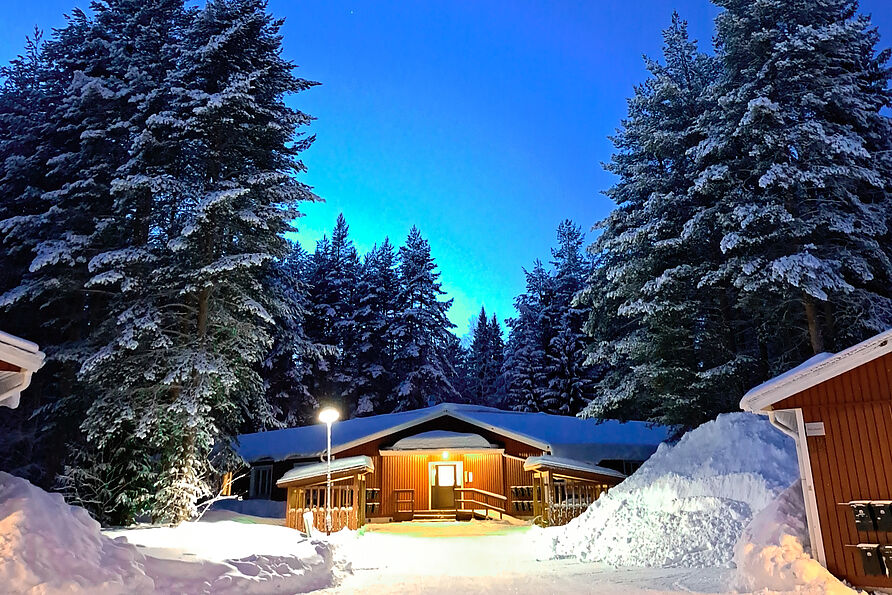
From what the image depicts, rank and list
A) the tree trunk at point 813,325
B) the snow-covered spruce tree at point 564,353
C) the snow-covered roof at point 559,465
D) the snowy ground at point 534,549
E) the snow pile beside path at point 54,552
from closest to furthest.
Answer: the snow pile beside path at point 54,552, the snowy ground at point 534,549, the tree trunk at point 813,325, the snow-covered roof at point 559,465, the snow-covered spruce tree at point 564,353

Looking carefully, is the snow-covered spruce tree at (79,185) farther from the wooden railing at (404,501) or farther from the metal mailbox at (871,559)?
the metal mailbox at (871,559)

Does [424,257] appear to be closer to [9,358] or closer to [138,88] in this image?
[138,88]

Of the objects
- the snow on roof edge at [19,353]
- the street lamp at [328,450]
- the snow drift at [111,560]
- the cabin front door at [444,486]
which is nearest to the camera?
the snow drift at [111,560]

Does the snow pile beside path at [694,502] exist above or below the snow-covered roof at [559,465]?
below

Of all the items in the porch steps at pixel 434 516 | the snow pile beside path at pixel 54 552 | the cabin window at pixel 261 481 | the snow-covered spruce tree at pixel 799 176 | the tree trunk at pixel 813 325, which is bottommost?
the porch steps at pixel 434 516

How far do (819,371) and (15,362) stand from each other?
10.5 metres

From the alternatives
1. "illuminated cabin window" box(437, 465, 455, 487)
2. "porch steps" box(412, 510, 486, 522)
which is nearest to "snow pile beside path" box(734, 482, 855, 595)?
"porch steps" box(412, 510, 486, 522)

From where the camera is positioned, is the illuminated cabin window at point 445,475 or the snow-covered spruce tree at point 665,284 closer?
the snow-covered spruce tree at point 665,284

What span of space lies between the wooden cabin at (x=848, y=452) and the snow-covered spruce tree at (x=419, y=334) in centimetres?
2680

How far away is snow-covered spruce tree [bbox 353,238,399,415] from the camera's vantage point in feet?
117

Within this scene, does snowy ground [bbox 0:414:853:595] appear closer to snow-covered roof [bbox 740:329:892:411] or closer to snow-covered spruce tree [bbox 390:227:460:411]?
snow-covered roof [bbox 740:329:892:411]

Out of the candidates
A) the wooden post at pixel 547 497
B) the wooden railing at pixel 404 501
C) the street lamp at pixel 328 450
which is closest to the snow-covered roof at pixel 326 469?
the street lamp at pixel 328 450

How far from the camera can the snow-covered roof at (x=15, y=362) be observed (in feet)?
25.1

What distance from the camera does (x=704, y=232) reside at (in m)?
16.1
